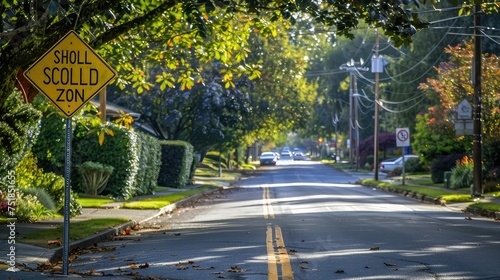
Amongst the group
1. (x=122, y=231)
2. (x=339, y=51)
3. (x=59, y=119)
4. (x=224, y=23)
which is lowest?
(x=122, y=231)

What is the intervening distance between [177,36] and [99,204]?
26.0 ft

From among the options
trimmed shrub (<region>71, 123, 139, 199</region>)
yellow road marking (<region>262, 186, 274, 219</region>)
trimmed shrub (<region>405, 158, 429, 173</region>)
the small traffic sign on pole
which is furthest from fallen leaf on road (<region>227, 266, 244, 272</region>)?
trimmed shrub (<region>405, 158, 429, 173</region>)

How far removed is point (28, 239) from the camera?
1457 cm

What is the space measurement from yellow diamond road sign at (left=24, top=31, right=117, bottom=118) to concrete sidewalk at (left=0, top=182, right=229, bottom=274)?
8.00 feet

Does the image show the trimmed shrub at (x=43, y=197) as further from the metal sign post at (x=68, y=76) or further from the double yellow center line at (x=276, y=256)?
the metal sign post at (x=68, y=76)

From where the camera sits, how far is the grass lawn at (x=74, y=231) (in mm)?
14445

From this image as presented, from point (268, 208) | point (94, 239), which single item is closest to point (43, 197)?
point (94, 239)

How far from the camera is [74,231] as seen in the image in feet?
54.0

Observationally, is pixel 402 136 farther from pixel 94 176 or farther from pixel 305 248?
pixel 305 248

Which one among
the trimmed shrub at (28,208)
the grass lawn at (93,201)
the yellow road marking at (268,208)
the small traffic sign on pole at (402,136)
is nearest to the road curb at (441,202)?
the small traffic sign on pole at (402,136)

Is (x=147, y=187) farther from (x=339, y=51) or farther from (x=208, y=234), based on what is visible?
(x=339, y=51)

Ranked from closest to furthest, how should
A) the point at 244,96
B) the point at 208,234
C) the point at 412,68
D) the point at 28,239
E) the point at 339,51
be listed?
the point at 28,239, the point at 208,234, the point at 244,96, the point at 412,68, the point at 339,51

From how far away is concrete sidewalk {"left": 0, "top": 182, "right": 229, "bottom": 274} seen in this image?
1236cm

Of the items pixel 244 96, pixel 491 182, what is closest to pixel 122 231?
pixel 491 182
